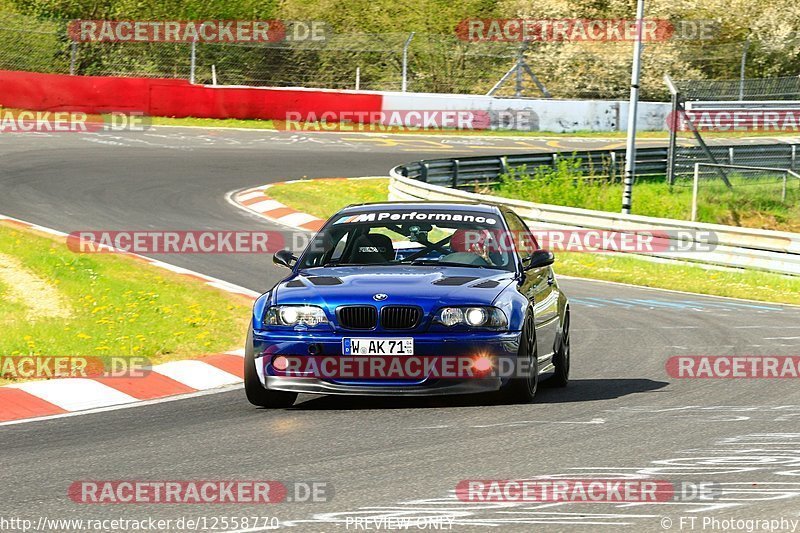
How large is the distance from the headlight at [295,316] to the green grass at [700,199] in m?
17.8

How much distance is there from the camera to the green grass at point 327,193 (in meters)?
25.8

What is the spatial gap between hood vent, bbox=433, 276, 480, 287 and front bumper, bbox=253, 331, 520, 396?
51 cm

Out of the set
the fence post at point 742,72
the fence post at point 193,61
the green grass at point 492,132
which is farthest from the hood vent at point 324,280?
the fence post at point 742,72

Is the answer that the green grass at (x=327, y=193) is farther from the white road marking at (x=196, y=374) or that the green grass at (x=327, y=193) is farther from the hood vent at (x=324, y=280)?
the hood vent at (x=324, y=280)

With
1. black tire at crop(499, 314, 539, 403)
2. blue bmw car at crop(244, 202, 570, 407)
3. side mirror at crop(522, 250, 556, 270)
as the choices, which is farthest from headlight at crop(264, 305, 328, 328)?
side mirror at crop(522, 250, 556, 270)

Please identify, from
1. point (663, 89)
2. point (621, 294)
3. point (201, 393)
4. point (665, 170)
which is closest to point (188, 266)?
point (621, 294)

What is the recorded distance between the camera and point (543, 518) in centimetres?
636

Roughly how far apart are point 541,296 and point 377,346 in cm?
187

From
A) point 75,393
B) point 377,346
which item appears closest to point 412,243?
point 377,346

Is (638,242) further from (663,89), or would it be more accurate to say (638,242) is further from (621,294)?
(663,89)

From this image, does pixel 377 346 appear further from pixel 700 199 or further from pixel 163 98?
pixel 163 98

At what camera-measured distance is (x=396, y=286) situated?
32.1 feet

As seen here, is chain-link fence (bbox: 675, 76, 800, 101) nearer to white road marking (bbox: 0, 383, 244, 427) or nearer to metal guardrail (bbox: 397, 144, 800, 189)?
metal guardrail (bbox: 397, 144, 800, 189)

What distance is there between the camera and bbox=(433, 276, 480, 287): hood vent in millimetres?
9922
